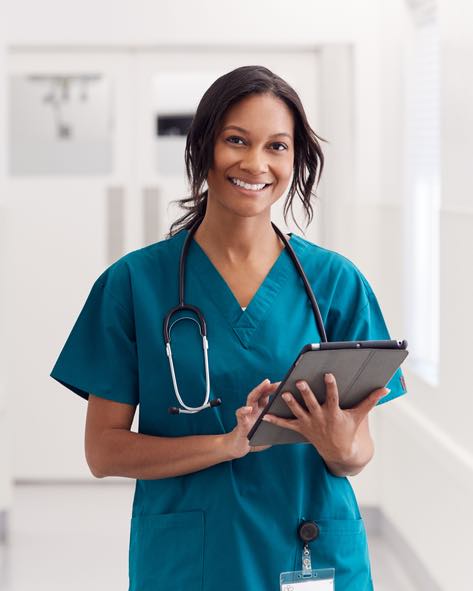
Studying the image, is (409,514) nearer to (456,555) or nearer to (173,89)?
(456,555)

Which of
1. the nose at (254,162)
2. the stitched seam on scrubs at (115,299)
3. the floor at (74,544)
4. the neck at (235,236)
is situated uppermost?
the nose at (254,162)

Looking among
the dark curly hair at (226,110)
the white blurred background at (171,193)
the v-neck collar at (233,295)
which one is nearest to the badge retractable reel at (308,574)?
the v-neck collar at (233,295)

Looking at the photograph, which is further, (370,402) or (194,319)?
(194,319)

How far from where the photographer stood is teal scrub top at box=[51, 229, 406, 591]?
4.92 ft

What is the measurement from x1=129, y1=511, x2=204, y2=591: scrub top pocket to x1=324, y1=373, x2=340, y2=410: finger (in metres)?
0.26

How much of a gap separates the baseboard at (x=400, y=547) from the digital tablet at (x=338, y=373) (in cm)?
201

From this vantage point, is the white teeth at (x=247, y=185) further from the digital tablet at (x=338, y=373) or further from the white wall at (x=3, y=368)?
the white wall at (x=3, y=368)

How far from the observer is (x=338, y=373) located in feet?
4.48

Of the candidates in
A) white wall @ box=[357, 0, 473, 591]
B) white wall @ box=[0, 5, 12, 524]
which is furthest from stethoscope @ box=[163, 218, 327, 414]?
white wall @ box=[0, 5, 12, 524]

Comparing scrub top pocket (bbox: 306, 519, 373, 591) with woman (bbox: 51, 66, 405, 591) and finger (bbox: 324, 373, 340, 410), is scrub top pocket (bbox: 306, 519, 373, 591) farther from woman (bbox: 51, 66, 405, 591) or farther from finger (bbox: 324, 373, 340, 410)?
finger (bbox: 324, 373, 340, 410)

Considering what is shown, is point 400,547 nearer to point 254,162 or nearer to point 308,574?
point 308,574

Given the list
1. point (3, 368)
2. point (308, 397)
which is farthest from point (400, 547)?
point (308, 397)

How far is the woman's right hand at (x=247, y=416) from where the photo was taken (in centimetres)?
138

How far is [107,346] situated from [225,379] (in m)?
0.17
